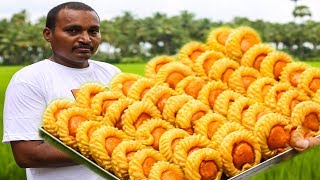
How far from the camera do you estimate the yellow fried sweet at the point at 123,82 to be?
2.40 metres

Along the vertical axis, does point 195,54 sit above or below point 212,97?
above

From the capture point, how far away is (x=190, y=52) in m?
2.60

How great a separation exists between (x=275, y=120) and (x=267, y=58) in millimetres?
412

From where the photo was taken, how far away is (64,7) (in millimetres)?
2404

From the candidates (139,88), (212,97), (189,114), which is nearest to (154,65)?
(139,88)

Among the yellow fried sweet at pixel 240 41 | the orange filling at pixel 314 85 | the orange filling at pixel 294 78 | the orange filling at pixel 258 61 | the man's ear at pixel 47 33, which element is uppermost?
the man's ear at pixel 47 33

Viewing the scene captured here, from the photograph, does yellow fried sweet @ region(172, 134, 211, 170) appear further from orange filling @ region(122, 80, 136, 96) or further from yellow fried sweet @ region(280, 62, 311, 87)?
yellow fried sweet @ region(280, 62, 311, 87)

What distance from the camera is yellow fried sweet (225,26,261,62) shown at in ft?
8.43

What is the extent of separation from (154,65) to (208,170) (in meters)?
0.68

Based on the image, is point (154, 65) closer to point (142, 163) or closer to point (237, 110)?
point (237, 110)

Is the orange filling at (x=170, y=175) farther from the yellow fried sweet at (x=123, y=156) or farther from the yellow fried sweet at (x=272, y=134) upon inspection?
the yellow fried sweet at (x=272, y=134)

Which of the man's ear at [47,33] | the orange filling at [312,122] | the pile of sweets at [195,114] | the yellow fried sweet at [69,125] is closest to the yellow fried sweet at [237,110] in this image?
the pile of sweets at [195,114]

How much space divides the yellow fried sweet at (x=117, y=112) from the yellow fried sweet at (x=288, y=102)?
535mm

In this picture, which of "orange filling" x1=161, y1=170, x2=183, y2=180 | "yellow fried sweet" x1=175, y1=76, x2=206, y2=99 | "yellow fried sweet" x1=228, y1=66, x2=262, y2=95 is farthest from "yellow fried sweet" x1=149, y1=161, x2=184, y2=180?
"yellow fried sweet" x1=228, y1=66, x2=262, y2=95
